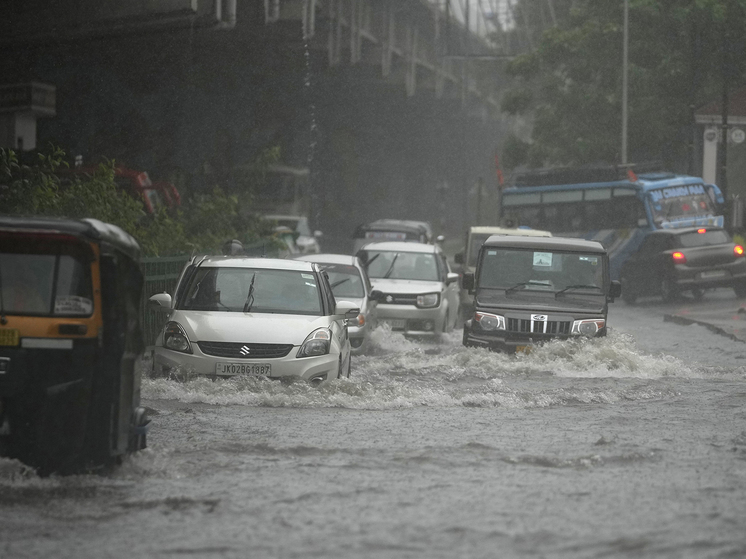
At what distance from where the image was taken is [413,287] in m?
19.9

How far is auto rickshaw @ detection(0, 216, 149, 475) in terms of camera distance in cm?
686

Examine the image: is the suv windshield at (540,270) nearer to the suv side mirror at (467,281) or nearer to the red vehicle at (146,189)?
the suv side mirror at (467,281)

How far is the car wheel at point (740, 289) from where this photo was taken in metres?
27.4

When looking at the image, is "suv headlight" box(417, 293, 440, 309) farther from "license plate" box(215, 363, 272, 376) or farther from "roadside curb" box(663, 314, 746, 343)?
"license plate" box(215, 363, 272, 376)

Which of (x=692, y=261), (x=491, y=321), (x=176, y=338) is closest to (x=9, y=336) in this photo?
(x=176, y=338)

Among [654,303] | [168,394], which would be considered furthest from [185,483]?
[654,303]

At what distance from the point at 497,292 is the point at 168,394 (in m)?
5.83

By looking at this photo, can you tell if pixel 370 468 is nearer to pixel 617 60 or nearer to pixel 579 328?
pixel 579 328

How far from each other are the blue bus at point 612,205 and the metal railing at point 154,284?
47.4 ft

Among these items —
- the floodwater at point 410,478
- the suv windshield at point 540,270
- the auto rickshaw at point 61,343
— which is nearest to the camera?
the floodwater at point 410,478

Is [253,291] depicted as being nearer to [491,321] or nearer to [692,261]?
[491,321]

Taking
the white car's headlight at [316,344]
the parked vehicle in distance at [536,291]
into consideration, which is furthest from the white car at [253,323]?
the parked vehicle in distance at [536,291]

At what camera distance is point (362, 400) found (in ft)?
37.6

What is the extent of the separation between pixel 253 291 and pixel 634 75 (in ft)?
106
